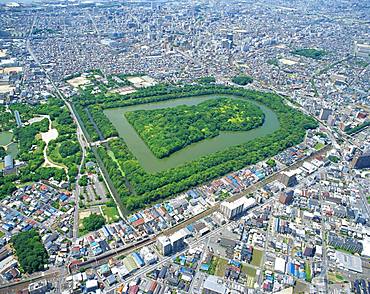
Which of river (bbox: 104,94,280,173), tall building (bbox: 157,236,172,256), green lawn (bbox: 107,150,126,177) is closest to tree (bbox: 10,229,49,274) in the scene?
tall building (bbox: 157,236,172,256)

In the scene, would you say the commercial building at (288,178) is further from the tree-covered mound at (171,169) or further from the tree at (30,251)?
the tree at (30,251)

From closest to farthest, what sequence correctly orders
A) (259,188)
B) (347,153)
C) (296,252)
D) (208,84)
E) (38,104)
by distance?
(296,252), (259,188), (347,153), (38,104), (208,84)

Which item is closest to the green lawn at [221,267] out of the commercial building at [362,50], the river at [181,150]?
the river at [181,150]

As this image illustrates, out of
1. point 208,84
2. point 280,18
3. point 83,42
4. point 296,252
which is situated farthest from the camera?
point 280,18

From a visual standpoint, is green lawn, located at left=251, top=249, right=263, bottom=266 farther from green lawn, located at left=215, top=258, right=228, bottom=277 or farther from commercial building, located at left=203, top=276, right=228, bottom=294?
commercial building, located at left=203, top=276, right=228, bottom=294

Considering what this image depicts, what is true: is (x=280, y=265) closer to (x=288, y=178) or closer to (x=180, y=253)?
(x=180, y=253)

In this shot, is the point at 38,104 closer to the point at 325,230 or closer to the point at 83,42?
the point at 83,42

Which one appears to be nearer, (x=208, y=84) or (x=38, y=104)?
(x=38, y=104)

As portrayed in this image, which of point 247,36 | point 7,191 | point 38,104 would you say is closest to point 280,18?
point 247,36
